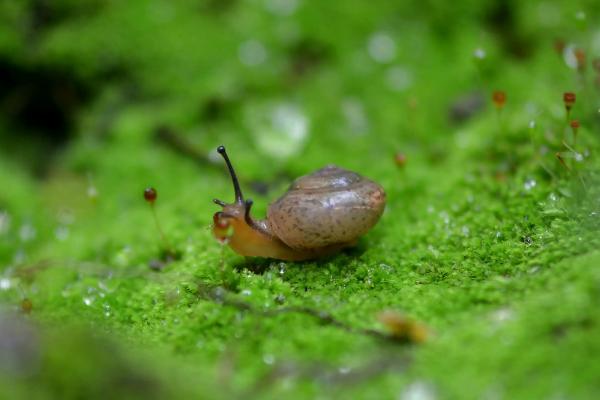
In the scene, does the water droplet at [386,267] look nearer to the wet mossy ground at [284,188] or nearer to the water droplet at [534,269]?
the wet mossy ground at [284,188]

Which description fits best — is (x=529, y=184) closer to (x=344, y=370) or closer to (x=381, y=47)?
(x=344, y=370)

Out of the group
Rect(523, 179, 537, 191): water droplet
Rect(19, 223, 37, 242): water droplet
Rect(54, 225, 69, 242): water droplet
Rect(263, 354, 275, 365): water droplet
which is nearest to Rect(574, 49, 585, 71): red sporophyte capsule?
Rect(523, 179, 537, 191): water droplet

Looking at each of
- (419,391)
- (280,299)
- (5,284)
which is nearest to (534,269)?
(419,391)

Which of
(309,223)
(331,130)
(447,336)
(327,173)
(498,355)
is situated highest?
(331,130)

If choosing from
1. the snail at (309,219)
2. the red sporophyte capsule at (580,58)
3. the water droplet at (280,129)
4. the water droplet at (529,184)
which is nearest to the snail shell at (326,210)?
the snail at (309,219)

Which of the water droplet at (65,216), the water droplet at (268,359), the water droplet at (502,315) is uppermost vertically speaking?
the water droplet at (65,216)

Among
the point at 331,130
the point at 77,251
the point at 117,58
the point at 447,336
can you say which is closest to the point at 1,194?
the point at 77,251

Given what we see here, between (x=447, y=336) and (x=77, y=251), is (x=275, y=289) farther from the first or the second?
(x=77, y=251)
